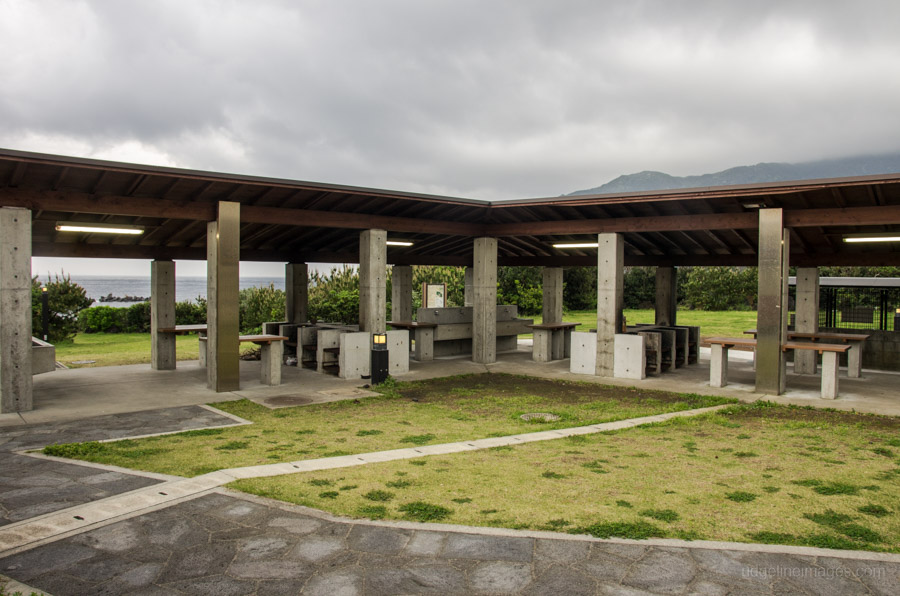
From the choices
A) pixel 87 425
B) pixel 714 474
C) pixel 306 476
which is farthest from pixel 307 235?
pixel 714 474

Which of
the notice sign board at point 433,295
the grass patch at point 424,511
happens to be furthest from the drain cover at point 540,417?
the notice sign board at point 433,295

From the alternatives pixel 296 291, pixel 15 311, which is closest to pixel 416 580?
pixel 15 311

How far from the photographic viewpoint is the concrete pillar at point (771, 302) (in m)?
11.3

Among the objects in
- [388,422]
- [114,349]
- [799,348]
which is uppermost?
[799,348]

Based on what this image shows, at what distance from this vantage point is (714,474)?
6156mm

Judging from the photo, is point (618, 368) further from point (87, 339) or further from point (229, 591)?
point (87, 339)

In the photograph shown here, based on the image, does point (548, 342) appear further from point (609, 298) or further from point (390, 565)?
point (390, 565)

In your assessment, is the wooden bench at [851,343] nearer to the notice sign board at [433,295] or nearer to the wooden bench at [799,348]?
the wooden bench at [799,348]

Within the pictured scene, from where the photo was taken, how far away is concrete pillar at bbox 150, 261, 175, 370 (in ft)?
48.5

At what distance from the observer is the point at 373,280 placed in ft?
44.7

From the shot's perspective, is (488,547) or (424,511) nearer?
(488,547)

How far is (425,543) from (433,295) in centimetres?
1809

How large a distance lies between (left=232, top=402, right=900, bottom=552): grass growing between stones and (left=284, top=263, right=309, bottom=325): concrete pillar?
13108mm

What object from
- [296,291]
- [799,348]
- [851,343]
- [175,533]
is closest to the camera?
[175,533]
